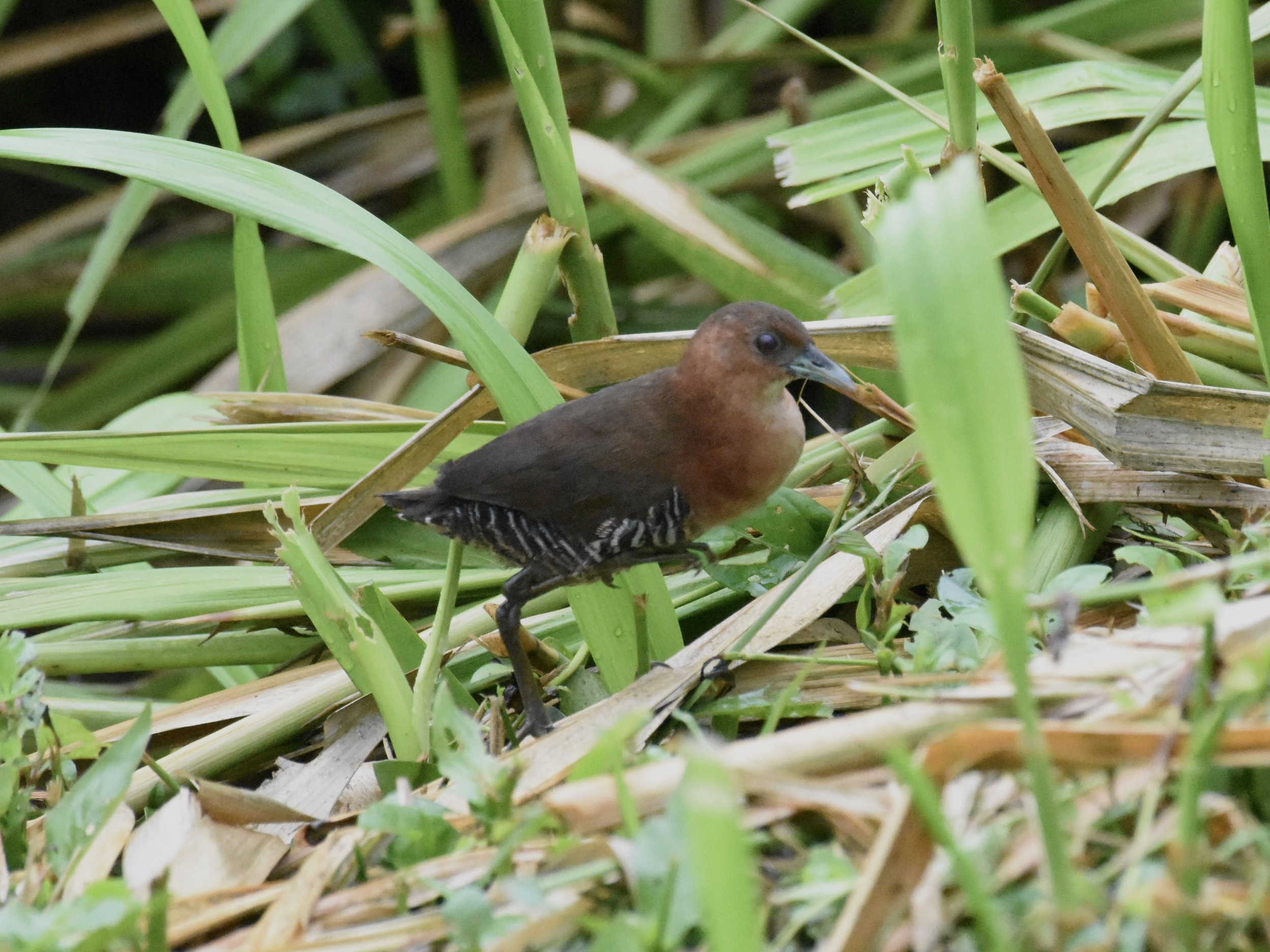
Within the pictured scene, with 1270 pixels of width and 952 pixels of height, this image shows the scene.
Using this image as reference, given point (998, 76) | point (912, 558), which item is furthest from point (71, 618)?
point (998, 76)

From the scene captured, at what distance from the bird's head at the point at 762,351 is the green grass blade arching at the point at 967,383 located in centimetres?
94

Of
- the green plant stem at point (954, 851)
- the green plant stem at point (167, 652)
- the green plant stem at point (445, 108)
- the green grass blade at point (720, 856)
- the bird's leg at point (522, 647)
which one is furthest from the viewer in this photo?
the green plant stem at point (445, 108)

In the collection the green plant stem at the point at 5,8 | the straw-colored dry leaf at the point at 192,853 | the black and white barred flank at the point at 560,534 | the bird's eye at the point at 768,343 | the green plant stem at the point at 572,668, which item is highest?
the green plant stem at the point at 5,8

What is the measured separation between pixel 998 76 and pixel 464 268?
2021mm

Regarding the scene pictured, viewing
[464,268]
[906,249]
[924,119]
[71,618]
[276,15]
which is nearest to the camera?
[906,249]

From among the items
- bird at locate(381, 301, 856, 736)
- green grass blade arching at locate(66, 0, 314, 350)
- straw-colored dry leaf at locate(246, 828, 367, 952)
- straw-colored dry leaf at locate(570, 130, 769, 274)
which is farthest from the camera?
straw-colored dry leaf at locate(570, 130, 769, 274)

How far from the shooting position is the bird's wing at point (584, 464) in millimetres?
1729

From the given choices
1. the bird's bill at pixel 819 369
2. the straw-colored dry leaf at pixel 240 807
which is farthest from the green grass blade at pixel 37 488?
the bird's bill at pixel 819 369

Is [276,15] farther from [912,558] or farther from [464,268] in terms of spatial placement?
[912,558]

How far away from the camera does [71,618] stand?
1873 millimetres

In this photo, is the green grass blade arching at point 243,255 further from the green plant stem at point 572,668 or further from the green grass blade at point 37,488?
the green plant stem at point 572,668

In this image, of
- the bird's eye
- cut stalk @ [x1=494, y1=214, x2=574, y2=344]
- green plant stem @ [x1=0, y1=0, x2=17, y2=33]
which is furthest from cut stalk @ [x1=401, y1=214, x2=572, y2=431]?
green plant stem @ [x1=0, y1=0, x2=17, y2=33]

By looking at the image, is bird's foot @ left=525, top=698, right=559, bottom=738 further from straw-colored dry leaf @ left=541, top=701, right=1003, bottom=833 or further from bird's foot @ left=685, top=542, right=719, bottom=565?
straw-colored dry leaf @ left=541, top=701, right=1003, bottom=833

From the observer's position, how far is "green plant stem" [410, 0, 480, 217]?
345 centimetres
